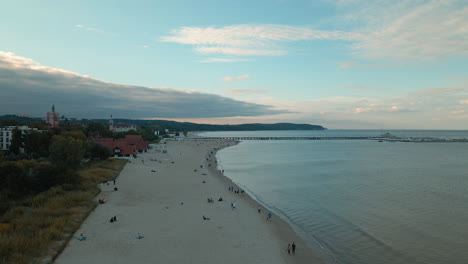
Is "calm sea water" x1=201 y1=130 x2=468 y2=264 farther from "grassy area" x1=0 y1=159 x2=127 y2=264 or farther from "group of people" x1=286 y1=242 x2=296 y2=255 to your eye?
"grassy area" x1=0 y1=159 x2=127 y2=264

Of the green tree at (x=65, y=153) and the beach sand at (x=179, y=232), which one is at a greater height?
the green tree at (x=65, y=153)

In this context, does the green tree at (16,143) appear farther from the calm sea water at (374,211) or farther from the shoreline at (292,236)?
the shoreline at (292,236)

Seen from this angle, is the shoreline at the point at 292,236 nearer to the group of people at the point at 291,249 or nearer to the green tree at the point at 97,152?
the group of people at the point at 291,249

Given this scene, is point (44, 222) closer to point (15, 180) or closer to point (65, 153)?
point (15, 180)

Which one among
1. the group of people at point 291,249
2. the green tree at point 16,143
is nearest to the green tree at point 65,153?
the green tree at point 16,143

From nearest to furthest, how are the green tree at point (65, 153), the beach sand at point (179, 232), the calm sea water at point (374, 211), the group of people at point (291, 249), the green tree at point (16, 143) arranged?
1. the beach sand at point (179, 232)
2. the group of people at point (291, 249)
3. the calm sea water at point (374, 211)
4. the green tree at point (65, 153)
5. the green tree at point (16, 143)

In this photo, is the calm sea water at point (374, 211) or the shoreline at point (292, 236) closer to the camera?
the shoreline at point (292, 236)

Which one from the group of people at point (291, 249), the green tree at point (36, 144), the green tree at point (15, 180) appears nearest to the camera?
the group of people at point (291, 249)

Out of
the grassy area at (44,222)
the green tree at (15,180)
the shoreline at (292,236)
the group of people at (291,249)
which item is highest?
the green tree at (15,180)
